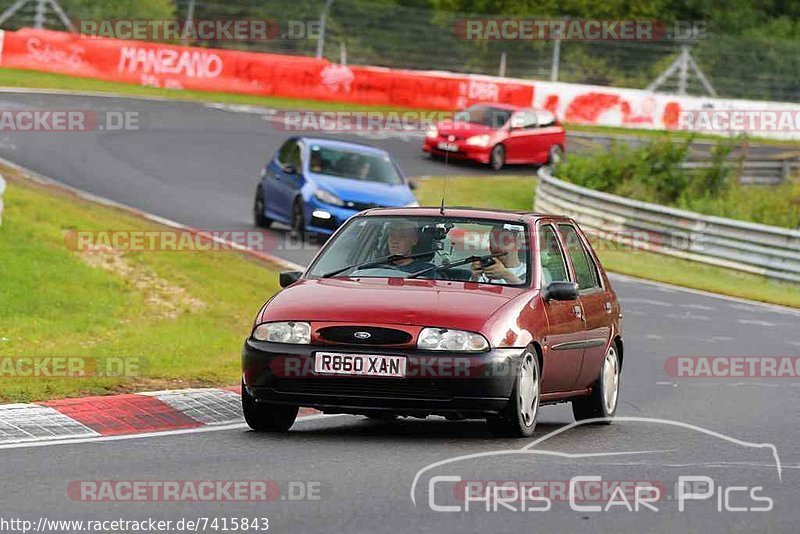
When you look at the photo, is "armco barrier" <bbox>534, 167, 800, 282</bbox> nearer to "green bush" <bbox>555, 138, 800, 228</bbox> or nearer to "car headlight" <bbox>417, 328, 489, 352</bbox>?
"green bush" <bbox>555, 138, 800, 228</bbox>

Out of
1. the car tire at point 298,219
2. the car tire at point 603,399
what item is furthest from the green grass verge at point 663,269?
the car tire at point 603,399

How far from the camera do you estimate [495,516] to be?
23.4 feet

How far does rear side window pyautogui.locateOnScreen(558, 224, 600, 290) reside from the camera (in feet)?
37.2

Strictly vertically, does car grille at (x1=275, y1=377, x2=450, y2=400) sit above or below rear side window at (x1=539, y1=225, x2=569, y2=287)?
below

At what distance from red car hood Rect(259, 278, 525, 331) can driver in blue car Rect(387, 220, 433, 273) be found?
0.24 meters

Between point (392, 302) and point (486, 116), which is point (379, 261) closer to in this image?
point (392, 302)

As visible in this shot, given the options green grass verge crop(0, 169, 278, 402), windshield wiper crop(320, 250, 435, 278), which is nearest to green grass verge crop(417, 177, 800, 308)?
green grass verge crop(0, 169, 278, 402)

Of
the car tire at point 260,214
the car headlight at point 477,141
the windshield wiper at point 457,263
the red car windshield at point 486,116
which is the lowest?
the car headlight at point 477,141

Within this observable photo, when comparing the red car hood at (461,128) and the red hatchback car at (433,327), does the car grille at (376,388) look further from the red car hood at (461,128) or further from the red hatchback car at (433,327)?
the red car hood at (461,128)

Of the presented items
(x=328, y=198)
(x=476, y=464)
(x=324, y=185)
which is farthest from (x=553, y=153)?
(x=476, y=464)

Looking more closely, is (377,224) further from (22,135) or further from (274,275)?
(22,135)

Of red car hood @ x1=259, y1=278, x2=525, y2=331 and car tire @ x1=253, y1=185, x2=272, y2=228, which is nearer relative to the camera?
red car hood @ x1=259, y1=278, x2=525, y2=331

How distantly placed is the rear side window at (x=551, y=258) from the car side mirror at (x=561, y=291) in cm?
15

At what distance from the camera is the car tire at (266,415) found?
9812 millimetres
